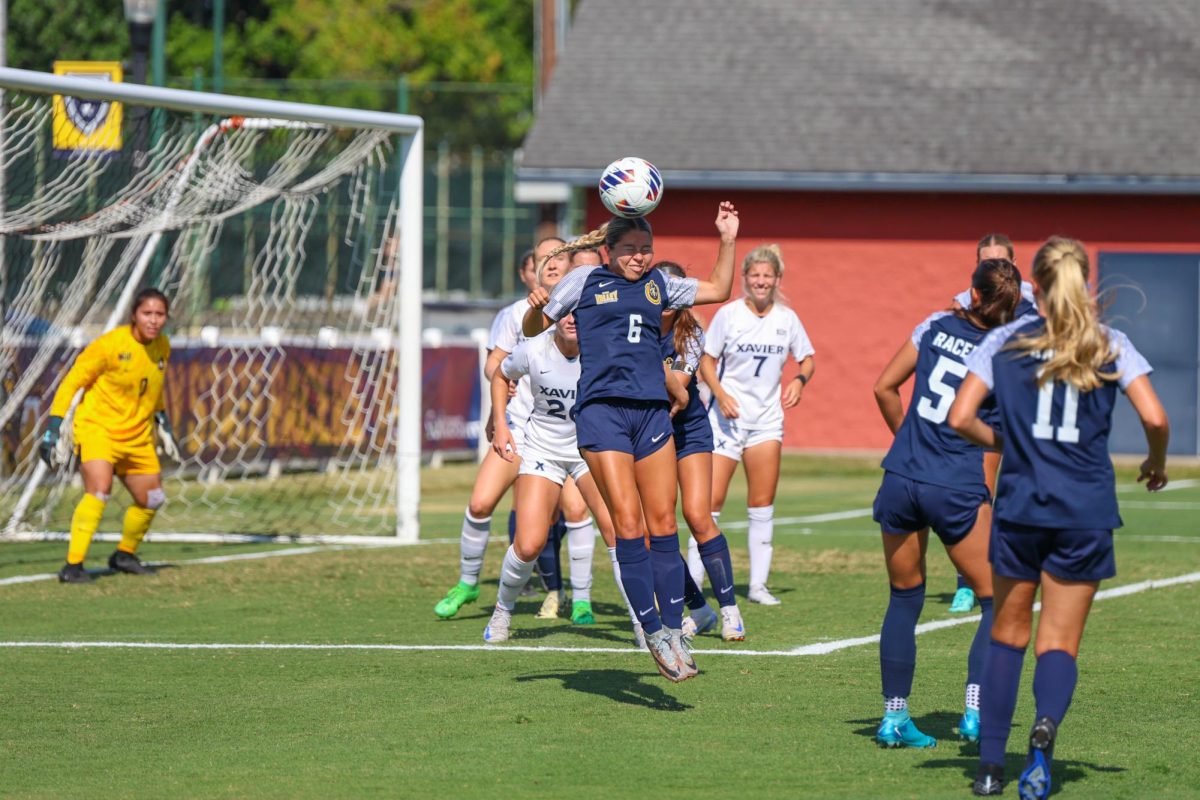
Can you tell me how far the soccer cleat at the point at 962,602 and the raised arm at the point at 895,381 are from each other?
417 cm

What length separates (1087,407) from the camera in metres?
6.31

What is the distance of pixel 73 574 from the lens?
1274cm

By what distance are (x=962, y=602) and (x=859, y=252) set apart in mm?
15541

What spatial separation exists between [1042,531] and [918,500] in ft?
2.80

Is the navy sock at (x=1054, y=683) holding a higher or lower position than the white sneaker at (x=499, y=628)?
higher

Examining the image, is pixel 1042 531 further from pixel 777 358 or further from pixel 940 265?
pixel 940 265

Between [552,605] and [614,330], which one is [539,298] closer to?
[614,330]

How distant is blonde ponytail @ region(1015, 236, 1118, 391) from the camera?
6.25 metres

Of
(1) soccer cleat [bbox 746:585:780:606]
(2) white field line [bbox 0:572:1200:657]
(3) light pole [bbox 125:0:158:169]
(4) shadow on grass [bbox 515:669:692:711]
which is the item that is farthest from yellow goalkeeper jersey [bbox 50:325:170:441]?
(3) light pole [bbox 125:0:158:169]

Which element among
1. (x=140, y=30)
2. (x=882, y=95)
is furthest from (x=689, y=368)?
(x=882, y=95)

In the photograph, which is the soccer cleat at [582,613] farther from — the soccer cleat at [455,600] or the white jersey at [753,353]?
the white jersey at [753,353]

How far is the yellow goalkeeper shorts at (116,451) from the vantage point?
12711 mm

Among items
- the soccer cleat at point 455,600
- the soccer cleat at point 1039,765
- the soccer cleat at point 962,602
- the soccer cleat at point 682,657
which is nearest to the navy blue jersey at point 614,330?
the soccer cleat at point 682,657

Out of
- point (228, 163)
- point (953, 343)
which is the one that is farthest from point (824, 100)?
point (953, 343)
